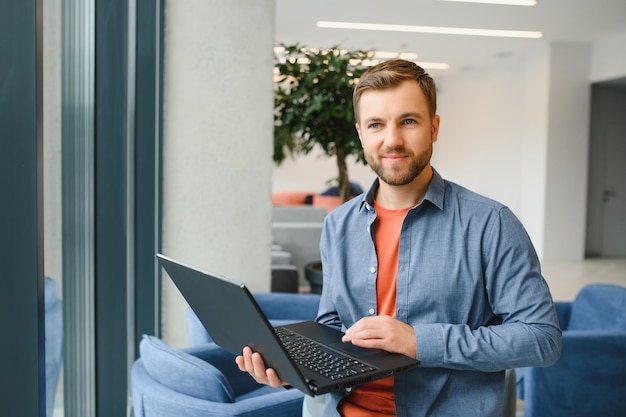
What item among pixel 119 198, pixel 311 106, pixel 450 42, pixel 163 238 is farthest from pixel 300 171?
pixel 119 198

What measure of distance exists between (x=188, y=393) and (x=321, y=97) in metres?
2.73

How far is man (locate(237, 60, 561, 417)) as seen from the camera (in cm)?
125

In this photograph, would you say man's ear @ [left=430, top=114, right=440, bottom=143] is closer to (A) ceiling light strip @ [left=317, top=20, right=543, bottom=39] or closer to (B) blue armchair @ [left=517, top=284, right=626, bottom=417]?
(B) blue armchair @ [left=517, top=284, right=626, bottom=417]

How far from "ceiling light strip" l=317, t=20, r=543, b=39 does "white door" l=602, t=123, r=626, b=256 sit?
2.53 m

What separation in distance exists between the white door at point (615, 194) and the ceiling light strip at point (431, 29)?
253 centimetres

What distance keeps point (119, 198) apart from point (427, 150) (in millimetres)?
1390

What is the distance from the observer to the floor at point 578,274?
7168mm

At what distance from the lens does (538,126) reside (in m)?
9.73

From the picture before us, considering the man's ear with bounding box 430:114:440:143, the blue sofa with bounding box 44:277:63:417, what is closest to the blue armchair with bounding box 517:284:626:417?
the man's ear with bounding box 430:114:440:143

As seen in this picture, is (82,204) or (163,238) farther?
(163,238)

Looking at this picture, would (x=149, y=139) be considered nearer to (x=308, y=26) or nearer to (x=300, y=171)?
(x=308, y=26)

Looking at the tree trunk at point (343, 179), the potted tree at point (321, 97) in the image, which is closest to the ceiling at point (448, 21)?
the potted tree at point (321, 97)

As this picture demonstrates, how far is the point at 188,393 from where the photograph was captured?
1.92 m

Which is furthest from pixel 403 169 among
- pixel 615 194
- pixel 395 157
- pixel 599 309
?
pixel 615 194
